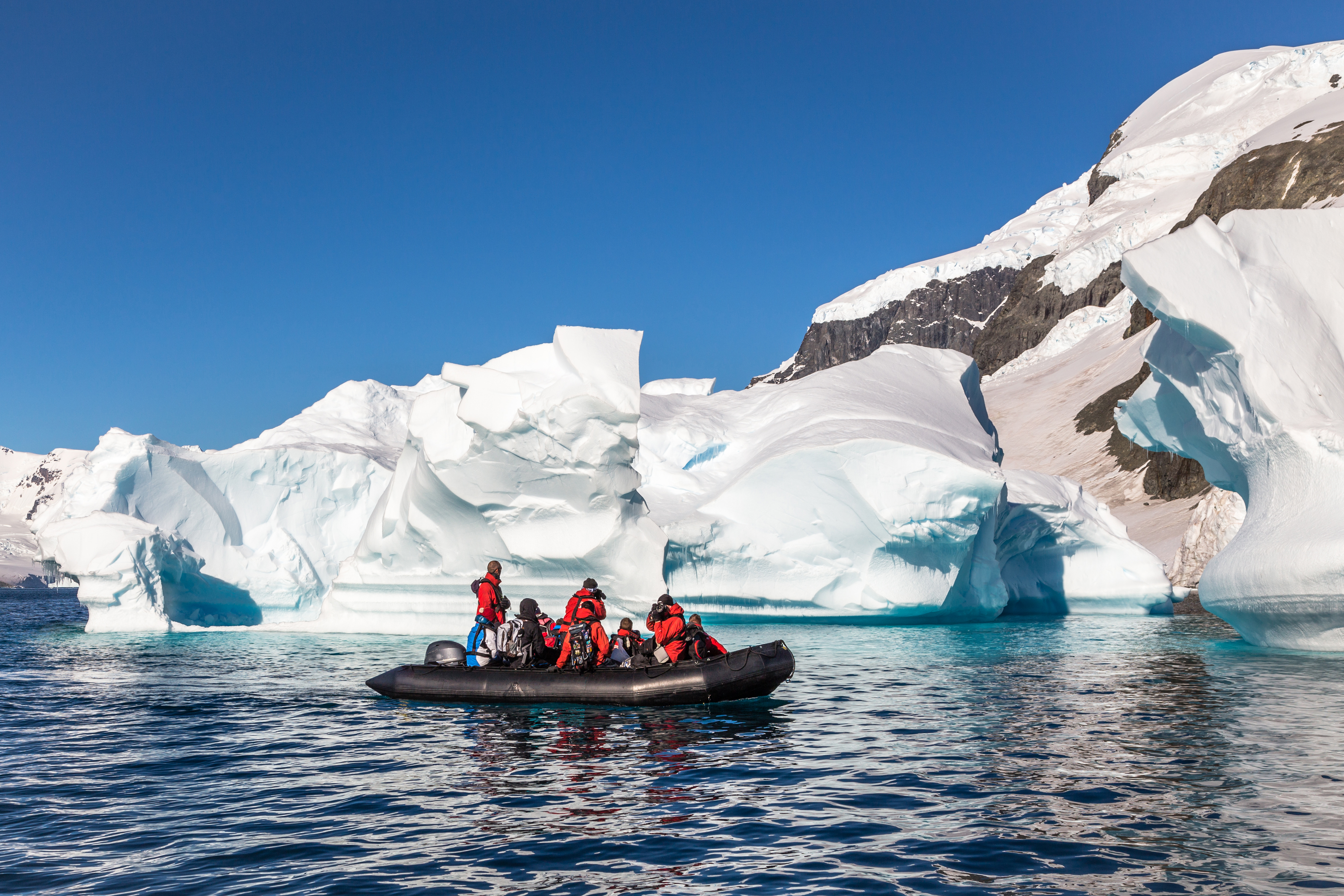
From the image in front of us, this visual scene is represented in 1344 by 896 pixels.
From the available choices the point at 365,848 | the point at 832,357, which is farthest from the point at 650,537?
the point at 832,357

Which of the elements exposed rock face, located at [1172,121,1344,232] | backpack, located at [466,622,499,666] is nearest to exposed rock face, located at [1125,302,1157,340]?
exposed rock face, located at [1172,121,1344,232]

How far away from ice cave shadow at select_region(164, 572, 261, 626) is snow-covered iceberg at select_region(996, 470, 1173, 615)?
2308cm

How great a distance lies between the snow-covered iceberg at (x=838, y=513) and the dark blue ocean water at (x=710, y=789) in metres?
7.33

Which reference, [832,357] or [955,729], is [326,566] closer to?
[955,729]

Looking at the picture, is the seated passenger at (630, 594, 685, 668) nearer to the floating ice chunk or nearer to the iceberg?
the iceberg

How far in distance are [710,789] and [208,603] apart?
27137mm

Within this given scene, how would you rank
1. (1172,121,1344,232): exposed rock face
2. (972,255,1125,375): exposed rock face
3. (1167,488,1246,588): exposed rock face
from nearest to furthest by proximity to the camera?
A: (1167,488,1246,588): exposed rock face, (1172,121,1344,232): exposed rock face, (972,255,1125,375): exposed rock face

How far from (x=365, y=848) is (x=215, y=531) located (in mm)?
26111

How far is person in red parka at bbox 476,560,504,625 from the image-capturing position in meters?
15.2

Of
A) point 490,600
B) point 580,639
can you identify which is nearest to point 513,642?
point 490,600

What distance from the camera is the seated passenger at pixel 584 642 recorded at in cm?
1405

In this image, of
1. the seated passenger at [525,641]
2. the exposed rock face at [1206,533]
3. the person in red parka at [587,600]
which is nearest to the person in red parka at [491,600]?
the seated passenger at [525,641]

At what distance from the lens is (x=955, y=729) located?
37.1 feet

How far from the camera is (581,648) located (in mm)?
14070
